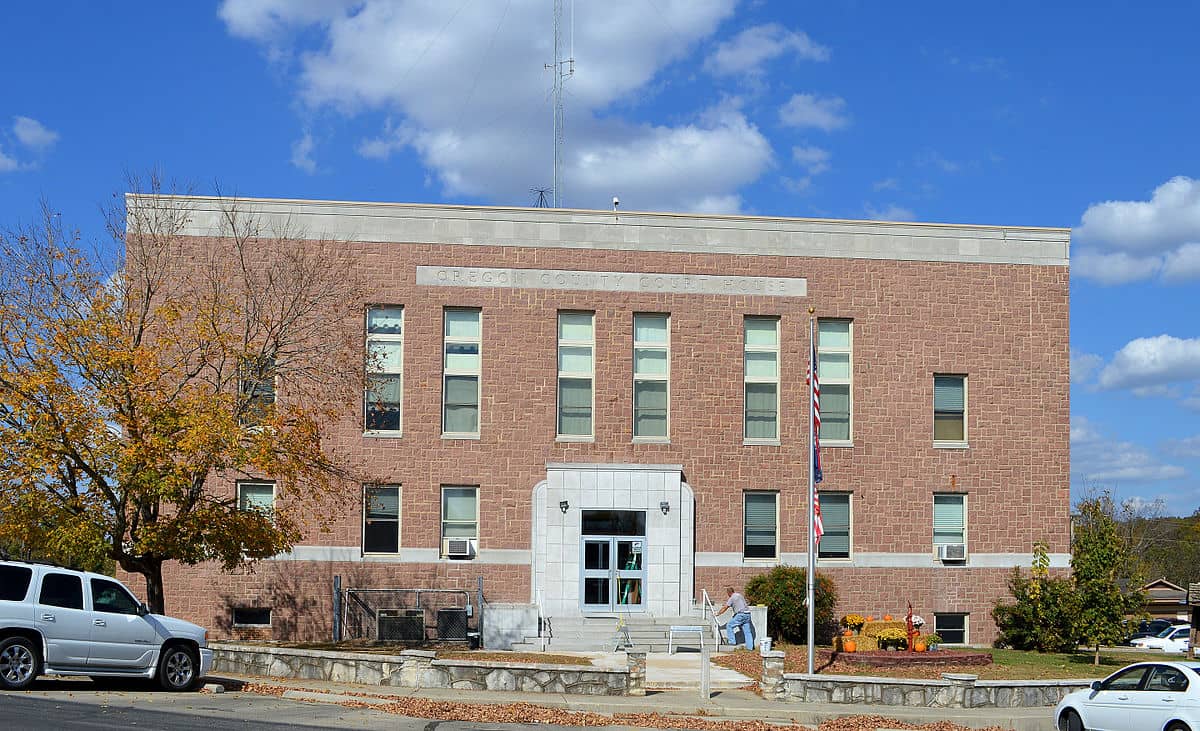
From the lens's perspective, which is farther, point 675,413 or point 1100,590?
point 675,413

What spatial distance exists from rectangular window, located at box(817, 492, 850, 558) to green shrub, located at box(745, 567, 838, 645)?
1362 mm

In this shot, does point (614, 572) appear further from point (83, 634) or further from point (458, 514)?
point (83, 634)

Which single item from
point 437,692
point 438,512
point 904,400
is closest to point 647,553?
point 438,512

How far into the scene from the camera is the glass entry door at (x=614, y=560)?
31672mm

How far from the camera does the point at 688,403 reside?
3256 cm

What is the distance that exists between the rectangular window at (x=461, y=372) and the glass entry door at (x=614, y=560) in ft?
13.1

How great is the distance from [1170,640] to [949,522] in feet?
66.3

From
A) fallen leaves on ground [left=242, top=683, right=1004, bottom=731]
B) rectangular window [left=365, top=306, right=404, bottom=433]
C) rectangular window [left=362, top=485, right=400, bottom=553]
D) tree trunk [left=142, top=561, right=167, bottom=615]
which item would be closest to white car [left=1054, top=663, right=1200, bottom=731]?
fallen leaves on ground [left=242, top=683, right=1004, bottom=731]

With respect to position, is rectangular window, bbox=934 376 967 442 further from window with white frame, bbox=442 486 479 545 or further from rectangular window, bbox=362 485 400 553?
rectangular window, bbox=362 485 400 553

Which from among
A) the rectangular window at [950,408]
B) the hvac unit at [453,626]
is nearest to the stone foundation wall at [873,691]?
the hvac unit at [453,626]

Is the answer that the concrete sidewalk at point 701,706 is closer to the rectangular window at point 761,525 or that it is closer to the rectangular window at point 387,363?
the rectangular window at point 387,363

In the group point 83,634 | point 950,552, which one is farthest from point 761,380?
point 83,634

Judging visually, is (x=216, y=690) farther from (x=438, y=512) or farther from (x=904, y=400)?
(x=904, y=400)

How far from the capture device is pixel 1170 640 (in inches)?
1887
